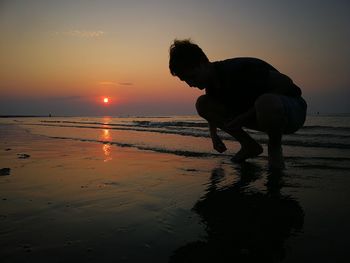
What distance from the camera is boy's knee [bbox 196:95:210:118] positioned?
3768mm

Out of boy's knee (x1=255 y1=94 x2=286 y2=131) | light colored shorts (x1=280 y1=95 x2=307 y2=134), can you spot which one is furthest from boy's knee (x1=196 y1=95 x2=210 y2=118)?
light colored shorts (x1=280 y1=95 x2=307 y2=134)

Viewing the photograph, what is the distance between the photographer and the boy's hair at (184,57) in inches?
115

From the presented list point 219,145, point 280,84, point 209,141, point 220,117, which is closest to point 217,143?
point 219,145

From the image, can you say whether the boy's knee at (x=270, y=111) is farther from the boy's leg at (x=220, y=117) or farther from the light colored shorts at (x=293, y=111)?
the boy's leg at (x=220, y=117)

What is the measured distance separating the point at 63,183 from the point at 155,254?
1.84m

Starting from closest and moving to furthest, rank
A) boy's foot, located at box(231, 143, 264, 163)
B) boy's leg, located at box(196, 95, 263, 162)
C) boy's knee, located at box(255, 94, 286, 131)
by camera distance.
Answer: boy's knee, located at box(255, 94, 286, 131) < boy's leg, located at box(196, 95, 263, 162) < boy's foot, located at box(231, 143, 264, 163)

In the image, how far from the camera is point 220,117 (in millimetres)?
3824

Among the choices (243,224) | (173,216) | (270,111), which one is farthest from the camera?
(270,111)

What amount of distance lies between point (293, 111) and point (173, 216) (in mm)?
1805

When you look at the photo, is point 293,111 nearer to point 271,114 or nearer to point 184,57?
point 271,114

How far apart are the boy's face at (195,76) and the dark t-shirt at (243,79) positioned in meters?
0.17

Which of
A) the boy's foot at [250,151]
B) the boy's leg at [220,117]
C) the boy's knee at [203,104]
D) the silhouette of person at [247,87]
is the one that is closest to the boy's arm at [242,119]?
the silhouette of person at [247,87]

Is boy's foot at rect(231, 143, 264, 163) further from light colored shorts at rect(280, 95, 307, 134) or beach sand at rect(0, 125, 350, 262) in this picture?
light colored shorts at rect(280, 95, 307, 134)

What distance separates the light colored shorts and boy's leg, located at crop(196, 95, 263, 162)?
567 mm
